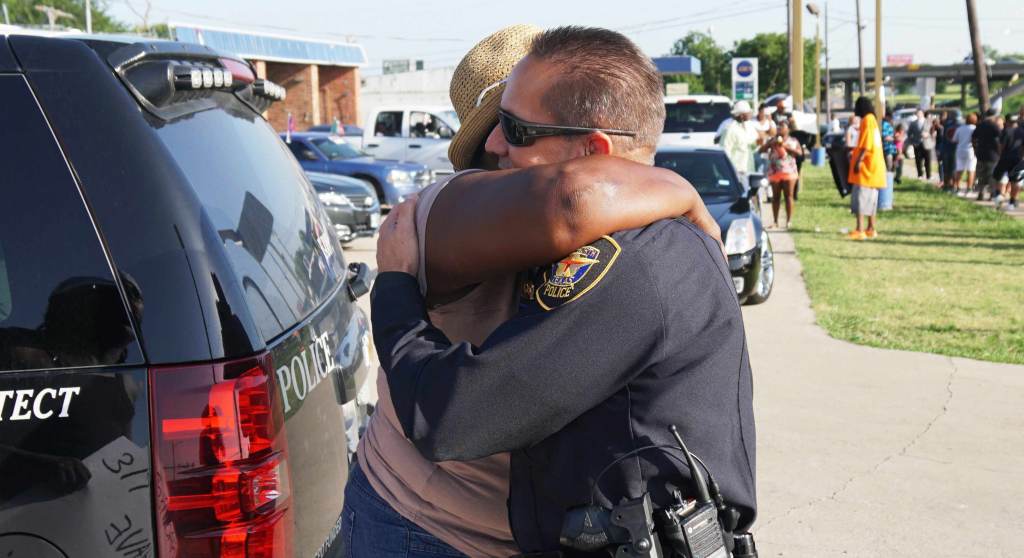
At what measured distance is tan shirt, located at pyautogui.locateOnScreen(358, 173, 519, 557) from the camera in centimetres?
181

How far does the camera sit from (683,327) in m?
A: 1.58

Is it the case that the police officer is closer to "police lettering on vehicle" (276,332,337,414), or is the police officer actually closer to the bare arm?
the bare arm

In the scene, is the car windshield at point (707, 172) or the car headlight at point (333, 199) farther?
the car headlight at point (333, 199)

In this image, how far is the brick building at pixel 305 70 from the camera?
4641cm

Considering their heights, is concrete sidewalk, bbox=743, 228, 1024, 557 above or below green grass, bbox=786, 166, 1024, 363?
below

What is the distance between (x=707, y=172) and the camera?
38.1ft

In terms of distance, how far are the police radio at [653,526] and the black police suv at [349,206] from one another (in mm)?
12743

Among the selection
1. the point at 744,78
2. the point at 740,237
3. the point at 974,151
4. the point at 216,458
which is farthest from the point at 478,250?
the point at 744,78

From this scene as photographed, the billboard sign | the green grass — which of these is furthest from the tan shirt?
the billboard sign

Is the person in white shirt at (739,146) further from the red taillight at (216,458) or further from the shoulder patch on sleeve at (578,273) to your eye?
the shoulder patch on sleeve at (578,273)

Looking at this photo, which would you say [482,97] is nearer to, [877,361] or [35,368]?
[35,368]

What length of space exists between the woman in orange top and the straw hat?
40.1 ft

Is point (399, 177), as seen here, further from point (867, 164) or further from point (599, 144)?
point (599, 144)

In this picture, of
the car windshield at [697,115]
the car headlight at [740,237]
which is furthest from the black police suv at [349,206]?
the car windshield at [697,115]
